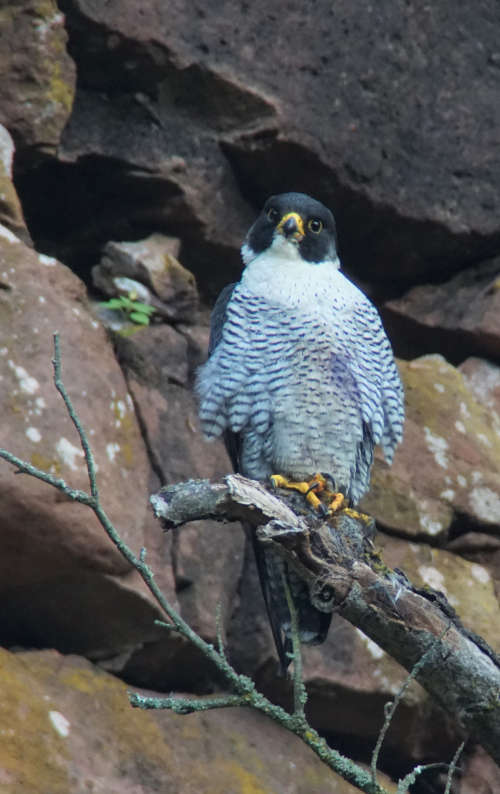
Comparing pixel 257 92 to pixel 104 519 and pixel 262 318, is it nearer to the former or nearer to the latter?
pixel 262 318

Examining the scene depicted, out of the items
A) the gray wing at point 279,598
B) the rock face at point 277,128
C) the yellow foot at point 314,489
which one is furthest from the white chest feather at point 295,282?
the rock face at point 277,128

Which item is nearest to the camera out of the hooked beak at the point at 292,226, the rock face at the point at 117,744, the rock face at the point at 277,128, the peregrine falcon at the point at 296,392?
the rock face at the point at 117,744

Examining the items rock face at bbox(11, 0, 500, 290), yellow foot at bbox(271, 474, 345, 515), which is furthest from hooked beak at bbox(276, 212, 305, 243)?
yellow foot at bbox(271, 474, 345, 515)

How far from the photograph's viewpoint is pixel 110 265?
4.51 meters

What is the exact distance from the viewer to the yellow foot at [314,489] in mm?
3597

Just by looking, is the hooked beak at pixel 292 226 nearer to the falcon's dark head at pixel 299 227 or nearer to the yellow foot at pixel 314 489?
the falcon's dark head at pixel 299 227

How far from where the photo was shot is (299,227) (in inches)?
162

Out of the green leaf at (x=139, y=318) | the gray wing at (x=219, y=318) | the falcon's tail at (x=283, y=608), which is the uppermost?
the gray wing at (x=219, y=318)

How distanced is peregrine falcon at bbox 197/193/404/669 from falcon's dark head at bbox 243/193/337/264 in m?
0.23

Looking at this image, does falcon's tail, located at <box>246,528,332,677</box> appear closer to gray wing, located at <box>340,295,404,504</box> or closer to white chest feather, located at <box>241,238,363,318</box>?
gray wing, located at <box>340,295,404,504</box>

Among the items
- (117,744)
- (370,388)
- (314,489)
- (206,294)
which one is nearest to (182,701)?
(117,744)

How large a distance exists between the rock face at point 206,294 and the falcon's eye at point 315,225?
2.09 feet

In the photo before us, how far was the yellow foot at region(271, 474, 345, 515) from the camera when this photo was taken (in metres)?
3.60

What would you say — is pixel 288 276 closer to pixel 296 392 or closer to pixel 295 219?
pixel 295 219
